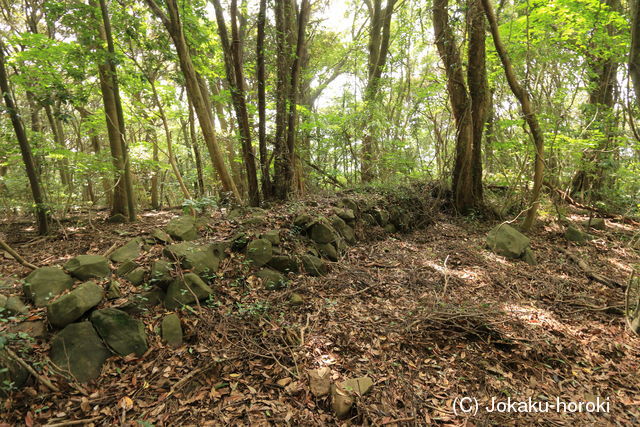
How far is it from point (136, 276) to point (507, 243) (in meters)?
6.62

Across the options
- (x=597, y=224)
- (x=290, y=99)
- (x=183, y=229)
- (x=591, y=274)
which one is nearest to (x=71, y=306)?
(x=183, y=229)

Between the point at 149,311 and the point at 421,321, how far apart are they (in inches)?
126

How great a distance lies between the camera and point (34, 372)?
8.09 ft

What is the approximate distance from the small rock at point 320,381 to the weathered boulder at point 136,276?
2.37m

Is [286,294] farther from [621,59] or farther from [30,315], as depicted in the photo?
[621,59]

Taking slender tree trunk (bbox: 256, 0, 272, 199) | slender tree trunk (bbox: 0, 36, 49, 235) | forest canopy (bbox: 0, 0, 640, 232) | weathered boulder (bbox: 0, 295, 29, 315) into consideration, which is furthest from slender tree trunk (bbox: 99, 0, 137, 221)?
weathered boulder (bbox: 0, 295, 29, 315)

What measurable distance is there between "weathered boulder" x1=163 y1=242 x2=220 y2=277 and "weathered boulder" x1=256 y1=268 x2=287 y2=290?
65 centimetres

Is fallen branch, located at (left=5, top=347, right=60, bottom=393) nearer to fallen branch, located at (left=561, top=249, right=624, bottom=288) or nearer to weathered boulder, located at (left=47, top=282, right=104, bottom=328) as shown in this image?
weathered boulder, located at (left=47, top=282, right=104, bottom=328)

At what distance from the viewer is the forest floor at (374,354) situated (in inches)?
98.6

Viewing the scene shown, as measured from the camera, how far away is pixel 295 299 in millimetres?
3930

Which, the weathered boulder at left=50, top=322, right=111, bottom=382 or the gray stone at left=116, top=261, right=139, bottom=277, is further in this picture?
the gray stone at left=116, top=261, right=139, bottom=277

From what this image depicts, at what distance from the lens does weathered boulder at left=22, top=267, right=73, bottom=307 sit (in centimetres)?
312

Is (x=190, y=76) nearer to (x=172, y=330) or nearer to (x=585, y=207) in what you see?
(x=172, y=330)

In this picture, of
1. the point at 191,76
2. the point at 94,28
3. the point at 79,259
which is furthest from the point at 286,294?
the point at 94,28
